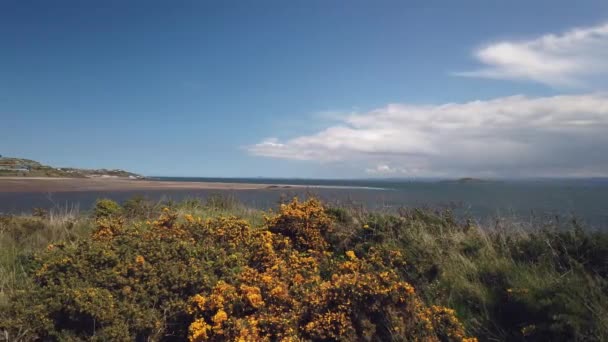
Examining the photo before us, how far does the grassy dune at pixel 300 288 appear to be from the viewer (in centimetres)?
360

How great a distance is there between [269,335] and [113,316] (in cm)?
154

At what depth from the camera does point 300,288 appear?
13.5 feet

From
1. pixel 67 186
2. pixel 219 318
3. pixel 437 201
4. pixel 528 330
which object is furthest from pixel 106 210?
pixel 67 186

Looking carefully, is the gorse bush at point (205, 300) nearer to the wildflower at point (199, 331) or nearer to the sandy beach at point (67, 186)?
the wildflower at point (199, 331)

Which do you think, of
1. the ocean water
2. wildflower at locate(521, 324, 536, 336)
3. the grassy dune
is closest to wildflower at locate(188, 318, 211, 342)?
the grassy dune

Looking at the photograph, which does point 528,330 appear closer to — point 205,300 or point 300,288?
point 300,288

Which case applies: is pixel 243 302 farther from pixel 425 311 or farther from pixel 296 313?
pixel 425 311

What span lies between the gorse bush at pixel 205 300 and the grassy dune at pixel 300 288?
13 millimetres

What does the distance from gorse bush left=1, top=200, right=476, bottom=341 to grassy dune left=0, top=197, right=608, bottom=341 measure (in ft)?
0.04

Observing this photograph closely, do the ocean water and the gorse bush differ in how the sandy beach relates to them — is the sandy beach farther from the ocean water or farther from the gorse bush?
the gorse bush

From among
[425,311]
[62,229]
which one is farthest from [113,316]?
[62,229]

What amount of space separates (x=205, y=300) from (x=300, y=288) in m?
1.02

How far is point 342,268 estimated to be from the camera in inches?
184

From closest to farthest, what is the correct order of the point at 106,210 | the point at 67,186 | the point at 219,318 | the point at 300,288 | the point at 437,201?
the point at 219,318, the point at 300,288, the point at 106,210, the point at 437,201, the point at 67,186
